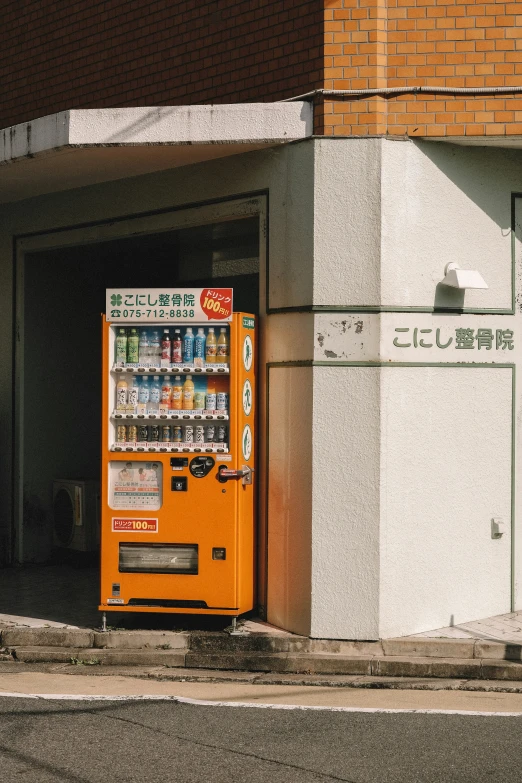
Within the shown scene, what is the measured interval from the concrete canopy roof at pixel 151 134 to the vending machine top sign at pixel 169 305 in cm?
128

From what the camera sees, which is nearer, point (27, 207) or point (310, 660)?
point (310, 660)

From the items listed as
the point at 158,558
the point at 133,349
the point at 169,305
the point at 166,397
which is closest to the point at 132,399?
the point at 166,397

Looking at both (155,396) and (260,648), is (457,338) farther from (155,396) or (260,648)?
(260,648)

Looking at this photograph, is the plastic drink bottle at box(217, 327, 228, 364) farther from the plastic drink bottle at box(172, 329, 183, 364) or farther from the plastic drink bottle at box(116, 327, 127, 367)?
the plastic drink bottle at box(116, 327, 127, 367)

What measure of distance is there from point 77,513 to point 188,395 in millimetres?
3780

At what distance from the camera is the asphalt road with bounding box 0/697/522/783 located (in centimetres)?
546

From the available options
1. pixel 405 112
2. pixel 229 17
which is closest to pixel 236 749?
pixel 405 112

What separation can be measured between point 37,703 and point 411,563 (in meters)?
3.16

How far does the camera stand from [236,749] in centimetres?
585

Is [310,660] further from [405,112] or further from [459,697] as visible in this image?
[405,112]

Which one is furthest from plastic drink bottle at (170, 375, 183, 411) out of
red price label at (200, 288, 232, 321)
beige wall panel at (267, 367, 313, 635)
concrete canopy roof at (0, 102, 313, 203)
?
concrete canopy roof at (0, 102, 313, 203)

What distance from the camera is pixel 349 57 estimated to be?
27.5 feet

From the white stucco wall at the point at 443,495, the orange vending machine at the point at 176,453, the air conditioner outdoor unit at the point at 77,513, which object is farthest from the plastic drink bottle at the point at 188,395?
the air conditioner outdoor unit at the point at 77,513

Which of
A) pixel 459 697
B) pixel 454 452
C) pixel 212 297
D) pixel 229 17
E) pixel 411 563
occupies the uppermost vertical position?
pixel 229 17
